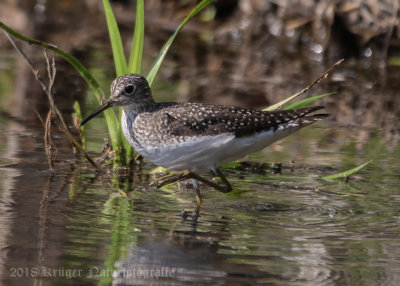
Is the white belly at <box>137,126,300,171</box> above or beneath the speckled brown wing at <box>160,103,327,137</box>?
beneath

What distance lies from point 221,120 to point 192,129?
0.30 meters

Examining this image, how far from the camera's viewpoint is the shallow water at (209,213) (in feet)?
17.8

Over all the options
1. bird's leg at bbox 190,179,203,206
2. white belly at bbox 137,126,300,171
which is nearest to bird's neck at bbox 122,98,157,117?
white belly at bbox 137,126,300,171

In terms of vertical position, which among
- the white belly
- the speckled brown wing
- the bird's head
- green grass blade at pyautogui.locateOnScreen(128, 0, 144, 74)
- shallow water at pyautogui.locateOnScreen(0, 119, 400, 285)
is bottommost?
shallow water at pyautogui.locateOnScreen(0, 119, 400, 285)

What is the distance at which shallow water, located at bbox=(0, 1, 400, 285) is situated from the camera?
542 cm

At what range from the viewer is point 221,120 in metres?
7.16

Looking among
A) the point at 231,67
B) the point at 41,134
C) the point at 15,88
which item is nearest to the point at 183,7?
the point at 231,67

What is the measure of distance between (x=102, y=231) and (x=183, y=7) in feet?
38.5

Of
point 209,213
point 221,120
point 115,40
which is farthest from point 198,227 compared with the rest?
point 115,40

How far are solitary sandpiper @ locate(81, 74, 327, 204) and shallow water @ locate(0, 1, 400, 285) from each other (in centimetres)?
45

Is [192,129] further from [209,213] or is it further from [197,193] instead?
[209,213]

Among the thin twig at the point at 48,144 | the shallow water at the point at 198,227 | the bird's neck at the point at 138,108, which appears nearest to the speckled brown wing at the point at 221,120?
the bird's neck at the point at 138,108

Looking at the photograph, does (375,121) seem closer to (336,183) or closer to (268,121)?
(336,183)

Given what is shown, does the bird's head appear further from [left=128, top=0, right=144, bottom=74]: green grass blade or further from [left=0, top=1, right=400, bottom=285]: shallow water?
[left=0, top=1, right=400, bottom=285]: shallow water
